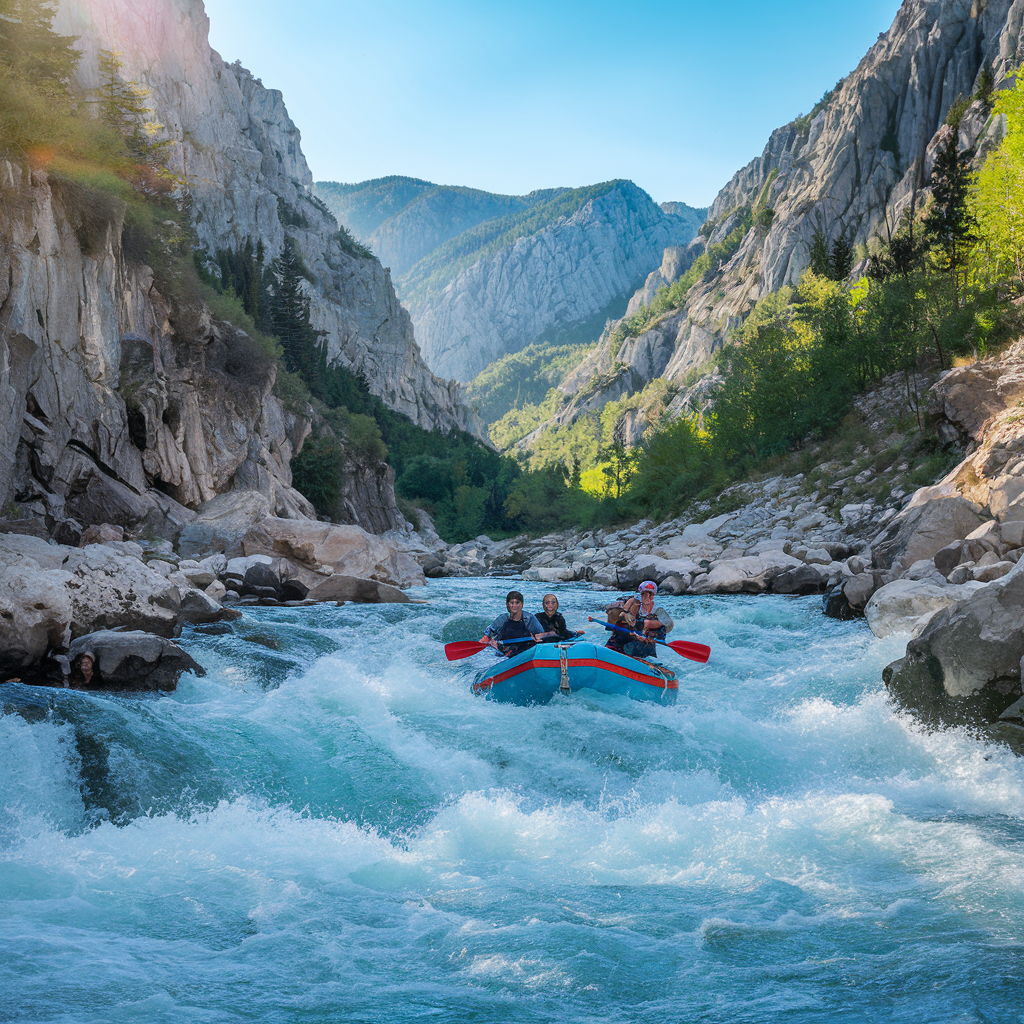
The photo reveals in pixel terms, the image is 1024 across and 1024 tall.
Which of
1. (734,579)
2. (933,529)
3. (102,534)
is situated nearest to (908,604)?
(933,529)

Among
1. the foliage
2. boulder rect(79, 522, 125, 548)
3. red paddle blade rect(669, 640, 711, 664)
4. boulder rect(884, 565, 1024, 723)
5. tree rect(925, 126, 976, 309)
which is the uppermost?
the foliage

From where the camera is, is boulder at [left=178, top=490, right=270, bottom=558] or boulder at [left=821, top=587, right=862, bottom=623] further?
boulder at [left=178, top=490, right=270, bottom=558]

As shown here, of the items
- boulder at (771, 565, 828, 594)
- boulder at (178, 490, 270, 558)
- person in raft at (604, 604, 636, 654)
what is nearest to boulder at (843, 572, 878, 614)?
boulder at (771, 565, 828, 594)

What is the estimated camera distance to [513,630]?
33.0ft

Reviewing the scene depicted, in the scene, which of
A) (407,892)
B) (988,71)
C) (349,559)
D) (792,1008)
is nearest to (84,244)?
(349,559)

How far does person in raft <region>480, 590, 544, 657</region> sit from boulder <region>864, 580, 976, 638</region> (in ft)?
17.3

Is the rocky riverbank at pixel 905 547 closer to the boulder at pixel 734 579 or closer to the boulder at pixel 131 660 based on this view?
the boulder at pixel 734 579

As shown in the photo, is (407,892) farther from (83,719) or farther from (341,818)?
(83,719)

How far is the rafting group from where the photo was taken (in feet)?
32.4

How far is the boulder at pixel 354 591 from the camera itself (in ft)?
55.9

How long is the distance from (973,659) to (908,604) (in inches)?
168

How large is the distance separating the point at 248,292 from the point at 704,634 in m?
40.7

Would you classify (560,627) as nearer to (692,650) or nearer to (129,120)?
(692,650)

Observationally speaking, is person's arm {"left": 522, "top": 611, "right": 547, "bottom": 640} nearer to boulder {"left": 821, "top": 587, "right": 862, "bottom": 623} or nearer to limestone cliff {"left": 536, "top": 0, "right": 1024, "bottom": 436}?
boulder {"left": 821, "top": 587, "right": 862, "bottom": 623}
